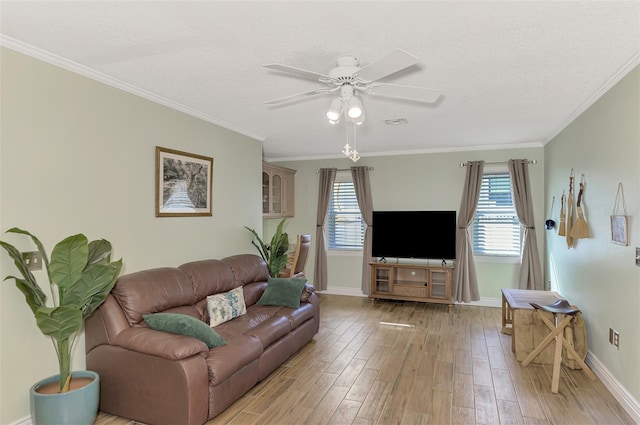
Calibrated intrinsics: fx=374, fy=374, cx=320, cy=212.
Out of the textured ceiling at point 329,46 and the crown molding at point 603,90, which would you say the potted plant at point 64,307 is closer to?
the textured ceiling at point 329,46

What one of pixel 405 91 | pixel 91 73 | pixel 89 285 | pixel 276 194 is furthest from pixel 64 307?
pixel 276 194

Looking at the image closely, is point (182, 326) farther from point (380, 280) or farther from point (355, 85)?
point (380, 280)

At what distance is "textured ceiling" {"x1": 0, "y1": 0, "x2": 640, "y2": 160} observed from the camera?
1.98m

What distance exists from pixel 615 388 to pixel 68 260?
13.5ft

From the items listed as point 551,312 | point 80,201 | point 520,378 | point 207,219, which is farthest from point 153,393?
point 551,312

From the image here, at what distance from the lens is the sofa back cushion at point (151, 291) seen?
9.38 ft

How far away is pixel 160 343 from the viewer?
255 centimetres

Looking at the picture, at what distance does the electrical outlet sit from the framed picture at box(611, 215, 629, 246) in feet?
13.8

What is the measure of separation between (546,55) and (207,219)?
3.44 meters

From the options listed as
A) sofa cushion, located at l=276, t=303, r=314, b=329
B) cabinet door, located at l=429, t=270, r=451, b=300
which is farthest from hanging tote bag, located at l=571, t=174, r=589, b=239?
sofa cushion, located at l=276, t=303, r=314, b=329

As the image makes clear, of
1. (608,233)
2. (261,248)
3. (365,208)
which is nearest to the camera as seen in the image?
(608,233)

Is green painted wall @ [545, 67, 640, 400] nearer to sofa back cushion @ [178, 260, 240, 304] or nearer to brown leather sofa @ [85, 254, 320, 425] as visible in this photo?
→ brown leather sofa @ [85, 254, 320, 425]

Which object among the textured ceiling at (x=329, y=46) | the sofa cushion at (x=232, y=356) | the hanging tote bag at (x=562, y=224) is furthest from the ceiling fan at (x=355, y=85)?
the hanging tote bag at (x=562, y=224)

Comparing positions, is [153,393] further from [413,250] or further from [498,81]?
[413,250]
